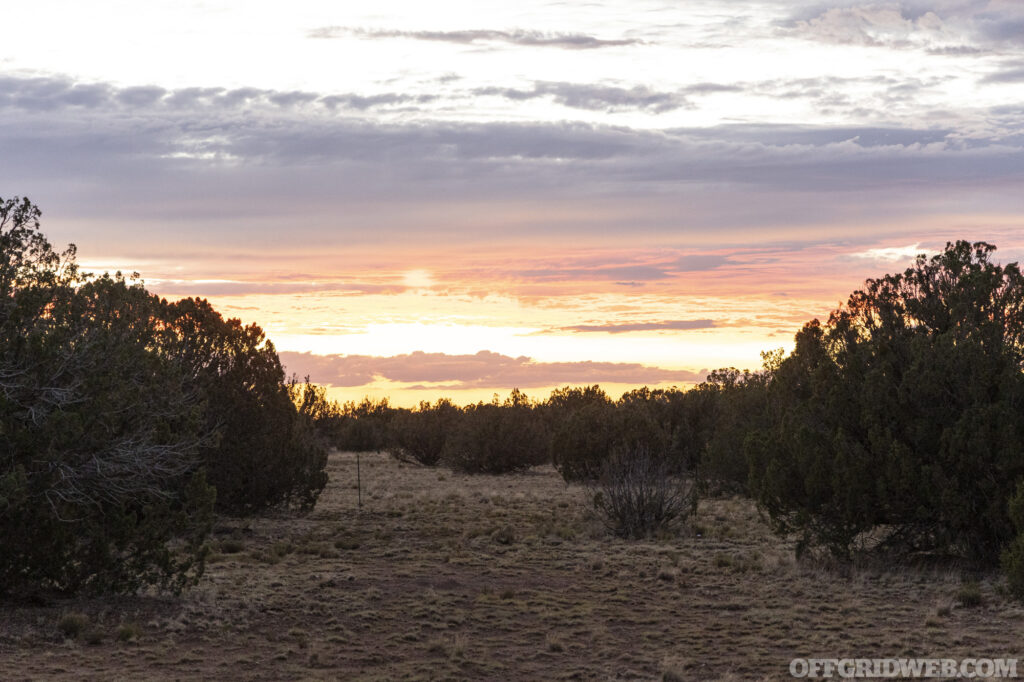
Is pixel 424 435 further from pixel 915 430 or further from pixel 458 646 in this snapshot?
pixel 458 646

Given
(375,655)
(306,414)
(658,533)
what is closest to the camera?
(375,655)

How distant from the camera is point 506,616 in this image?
14125mm

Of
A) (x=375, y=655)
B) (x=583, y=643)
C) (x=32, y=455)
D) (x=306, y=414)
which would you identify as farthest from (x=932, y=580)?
(x=306, y=414)

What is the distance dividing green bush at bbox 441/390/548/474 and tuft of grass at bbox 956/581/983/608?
98.2ft

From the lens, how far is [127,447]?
13.3 m

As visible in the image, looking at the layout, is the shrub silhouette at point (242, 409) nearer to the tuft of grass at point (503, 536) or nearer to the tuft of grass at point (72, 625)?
the tuft of grass at point (503, 536)

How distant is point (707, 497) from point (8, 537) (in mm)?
24452

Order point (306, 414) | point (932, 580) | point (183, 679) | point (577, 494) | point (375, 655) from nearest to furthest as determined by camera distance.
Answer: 1. point (183, 679)
2. point (375, 655)
3. point (932, 580)
4. point (306, 414)
5. point (577, 494)

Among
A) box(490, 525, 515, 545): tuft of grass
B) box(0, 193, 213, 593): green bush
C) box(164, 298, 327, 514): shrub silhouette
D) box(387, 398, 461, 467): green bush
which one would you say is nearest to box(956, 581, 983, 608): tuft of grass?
box(490, 525, 515, 545): tuft of grass

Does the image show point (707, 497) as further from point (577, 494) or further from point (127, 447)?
point (127, 447)

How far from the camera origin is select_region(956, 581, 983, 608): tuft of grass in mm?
13867

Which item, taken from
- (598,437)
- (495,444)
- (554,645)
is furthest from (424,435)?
(554,645)

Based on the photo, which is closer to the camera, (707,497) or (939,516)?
(939,516)

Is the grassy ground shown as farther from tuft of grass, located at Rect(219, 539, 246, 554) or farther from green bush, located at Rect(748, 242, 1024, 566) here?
green bush, located at Rect(748, 242, 1024, 566)
